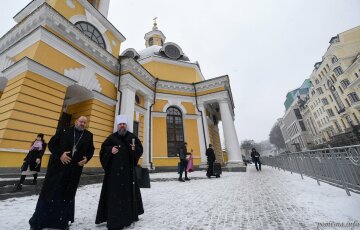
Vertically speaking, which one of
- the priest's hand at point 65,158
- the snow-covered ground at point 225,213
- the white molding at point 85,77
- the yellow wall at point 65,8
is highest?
the yellow wall at point 65,8

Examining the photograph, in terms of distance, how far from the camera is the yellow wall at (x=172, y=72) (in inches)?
661

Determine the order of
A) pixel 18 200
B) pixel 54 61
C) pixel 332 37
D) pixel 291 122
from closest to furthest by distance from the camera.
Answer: pixel 18 200
pixel 54 61
pixel 332 37
pixel 291 122

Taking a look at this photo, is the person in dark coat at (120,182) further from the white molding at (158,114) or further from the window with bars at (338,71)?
the window with bars at (338,71)

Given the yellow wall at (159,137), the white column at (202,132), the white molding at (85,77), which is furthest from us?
the white column at (202,132)

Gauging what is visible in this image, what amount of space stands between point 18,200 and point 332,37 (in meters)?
51.9

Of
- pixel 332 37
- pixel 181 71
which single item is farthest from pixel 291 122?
pixel 181 71

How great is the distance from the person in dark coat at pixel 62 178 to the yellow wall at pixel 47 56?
6674 millimetres

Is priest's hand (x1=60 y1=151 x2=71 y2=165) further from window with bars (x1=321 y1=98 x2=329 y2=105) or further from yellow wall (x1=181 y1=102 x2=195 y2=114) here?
window with bars (x1=321 y1=98 x2=329 y2=105)

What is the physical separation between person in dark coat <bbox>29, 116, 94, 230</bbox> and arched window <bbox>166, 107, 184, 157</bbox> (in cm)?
1153

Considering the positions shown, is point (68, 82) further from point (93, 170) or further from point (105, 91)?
point (93, 170)

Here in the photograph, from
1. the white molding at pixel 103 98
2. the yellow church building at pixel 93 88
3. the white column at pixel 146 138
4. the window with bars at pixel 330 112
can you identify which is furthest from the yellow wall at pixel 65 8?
the window with bars at pixel 330 112

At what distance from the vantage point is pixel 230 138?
47.0 ft

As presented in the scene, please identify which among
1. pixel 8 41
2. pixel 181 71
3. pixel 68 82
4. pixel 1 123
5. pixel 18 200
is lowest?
pixel 18 200

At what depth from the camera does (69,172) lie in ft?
8.94
